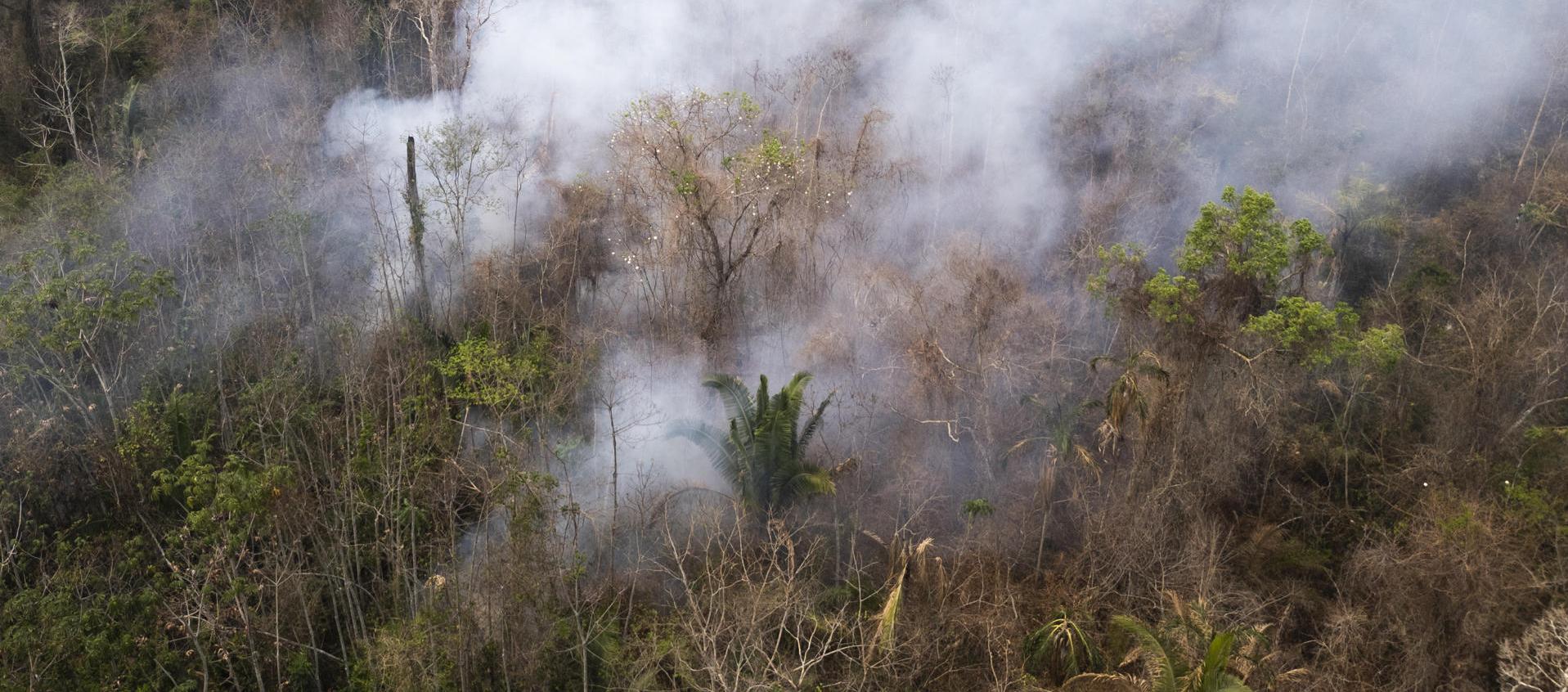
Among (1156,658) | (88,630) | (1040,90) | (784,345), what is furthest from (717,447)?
(1040,90)

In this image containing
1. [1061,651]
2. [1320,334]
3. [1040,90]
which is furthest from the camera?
[1040,90]

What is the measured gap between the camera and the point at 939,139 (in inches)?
801

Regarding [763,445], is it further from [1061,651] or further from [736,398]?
[1061,651]

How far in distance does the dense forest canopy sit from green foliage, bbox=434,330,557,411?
0.11 m

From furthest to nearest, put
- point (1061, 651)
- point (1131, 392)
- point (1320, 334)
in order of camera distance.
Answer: point (1320, 334)
point (1131, 392)
point (1061, 651)

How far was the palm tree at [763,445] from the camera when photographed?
14047 millimetres

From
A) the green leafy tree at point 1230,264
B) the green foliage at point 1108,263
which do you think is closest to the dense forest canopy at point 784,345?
the green leafy tree at point 1230,264

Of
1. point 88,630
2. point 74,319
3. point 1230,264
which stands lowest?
point 88,630

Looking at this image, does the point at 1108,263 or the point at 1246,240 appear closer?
the point at 1246,240

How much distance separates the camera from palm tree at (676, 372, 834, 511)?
14047 millimetres

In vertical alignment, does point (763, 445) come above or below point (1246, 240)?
below

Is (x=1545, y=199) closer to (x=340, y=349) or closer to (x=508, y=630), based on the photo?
(x=508, y=630)

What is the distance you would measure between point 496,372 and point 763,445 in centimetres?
342

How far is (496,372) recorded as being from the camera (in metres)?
14.5
